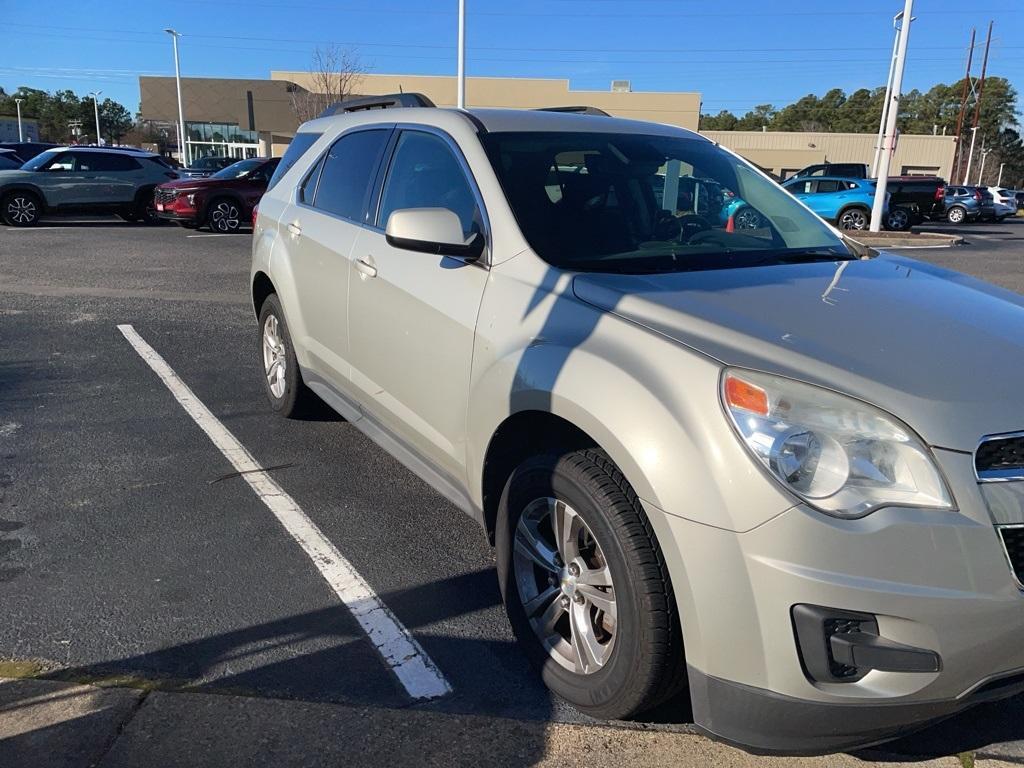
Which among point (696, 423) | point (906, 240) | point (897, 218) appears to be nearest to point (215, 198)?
point (906, 240)

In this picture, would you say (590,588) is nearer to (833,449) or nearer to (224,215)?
(833,449)

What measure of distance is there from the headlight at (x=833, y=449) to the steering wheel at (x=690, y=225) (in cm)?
138

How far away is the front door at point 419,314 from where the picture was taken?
3.08 meters

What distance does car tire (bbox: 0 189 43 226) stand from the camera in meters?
17.3

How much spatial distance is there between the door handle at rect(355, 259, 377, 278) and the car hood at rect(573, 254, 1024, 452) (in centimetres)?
128

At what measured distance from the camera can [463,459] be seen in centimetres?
306

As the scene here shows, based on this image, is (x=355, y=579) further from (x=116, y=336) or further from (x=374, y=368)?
(x=116, y=336)

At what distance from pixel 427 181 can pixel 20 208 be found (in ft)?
56.3

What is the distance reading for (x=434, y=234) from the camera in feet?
9.78

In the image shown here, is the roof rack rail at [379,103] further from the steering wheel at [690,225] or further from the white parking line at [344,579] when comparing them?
the white parking line at [344,579]

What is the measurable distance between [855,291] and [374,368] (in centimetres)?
200

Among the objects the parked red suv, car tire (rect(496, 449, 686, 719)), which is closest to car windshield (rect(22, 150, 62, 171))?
the parked red suv

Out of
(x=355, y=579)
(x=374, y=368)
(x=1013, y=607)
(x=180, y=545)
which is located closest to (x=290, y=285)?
(x=374, y=368)

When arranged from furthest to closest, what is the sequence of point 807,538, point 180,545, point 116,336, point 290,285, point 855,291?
point 116,336 → point 290,285 → point 180,545 → point 855,291 → point 807,538
